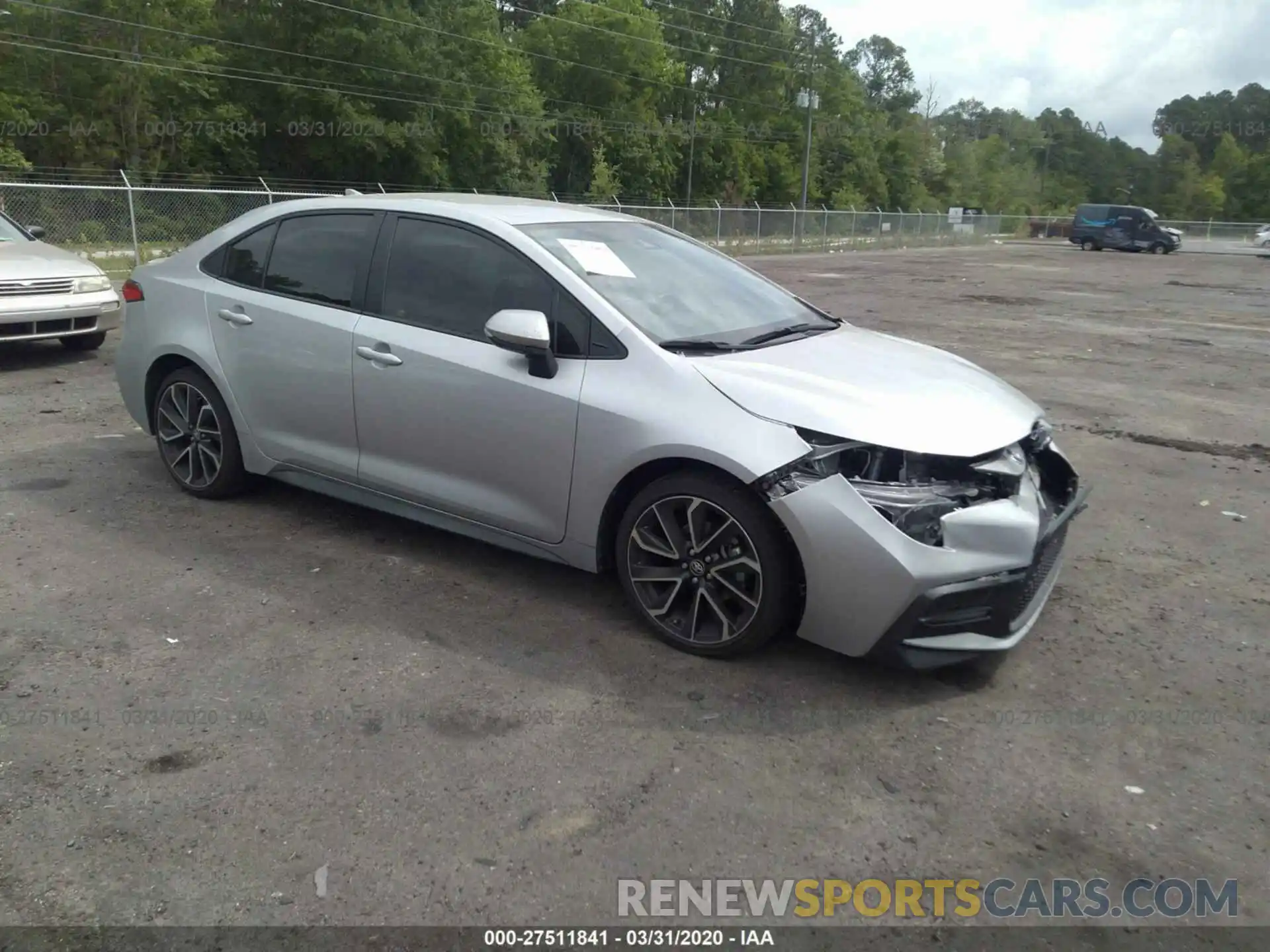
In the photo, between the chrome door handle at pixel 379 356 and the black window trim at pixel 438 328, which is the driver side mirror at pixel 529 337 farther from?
the chrome door handle at pixel 379 356

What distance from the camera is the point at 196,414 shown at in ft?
17.9

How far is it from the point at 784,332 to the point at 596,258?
0.90m

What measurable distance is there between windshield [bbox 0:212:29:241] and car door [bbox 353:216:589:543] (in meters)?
7.36

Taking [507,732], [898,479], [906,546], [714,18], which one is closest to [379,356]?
[507,732]

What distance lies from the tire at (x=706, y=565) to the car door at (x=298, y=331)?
1.60 m

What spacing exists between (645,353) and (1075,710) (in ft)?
6.69

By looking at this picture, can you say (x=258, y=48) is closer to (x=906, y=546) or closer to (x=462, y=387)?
(x=462, y=387)

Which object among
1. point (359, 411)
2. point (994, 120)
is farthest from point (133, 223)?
point (994, 120)

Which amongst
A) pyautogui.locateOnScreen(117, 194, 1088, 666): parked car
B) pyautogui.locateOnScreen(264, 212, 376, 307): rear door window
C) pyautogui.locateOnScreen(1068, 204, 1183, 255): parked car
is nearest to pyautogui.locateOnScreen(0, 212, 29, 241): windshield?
pyautogui.locateOnScreen(117, 194, 1088, 666): parked car

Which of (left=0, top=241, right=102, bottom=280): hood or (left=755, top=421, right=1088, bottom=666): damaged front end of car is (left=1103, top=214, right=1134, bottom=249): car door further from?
(left=755, top=421, right=1088, bottom=666): damaged front end of car

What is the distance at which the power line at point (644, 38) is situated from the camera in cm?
6116

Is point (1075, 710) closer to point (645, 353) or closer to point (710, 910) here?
point (710, 910)

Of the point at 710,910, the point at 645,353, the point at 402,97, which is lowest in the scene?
the point at 710,910

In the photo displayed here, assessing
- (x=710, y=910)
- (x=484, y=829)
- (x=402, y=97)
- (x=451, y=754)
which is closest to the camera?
(x=710, y=910)
